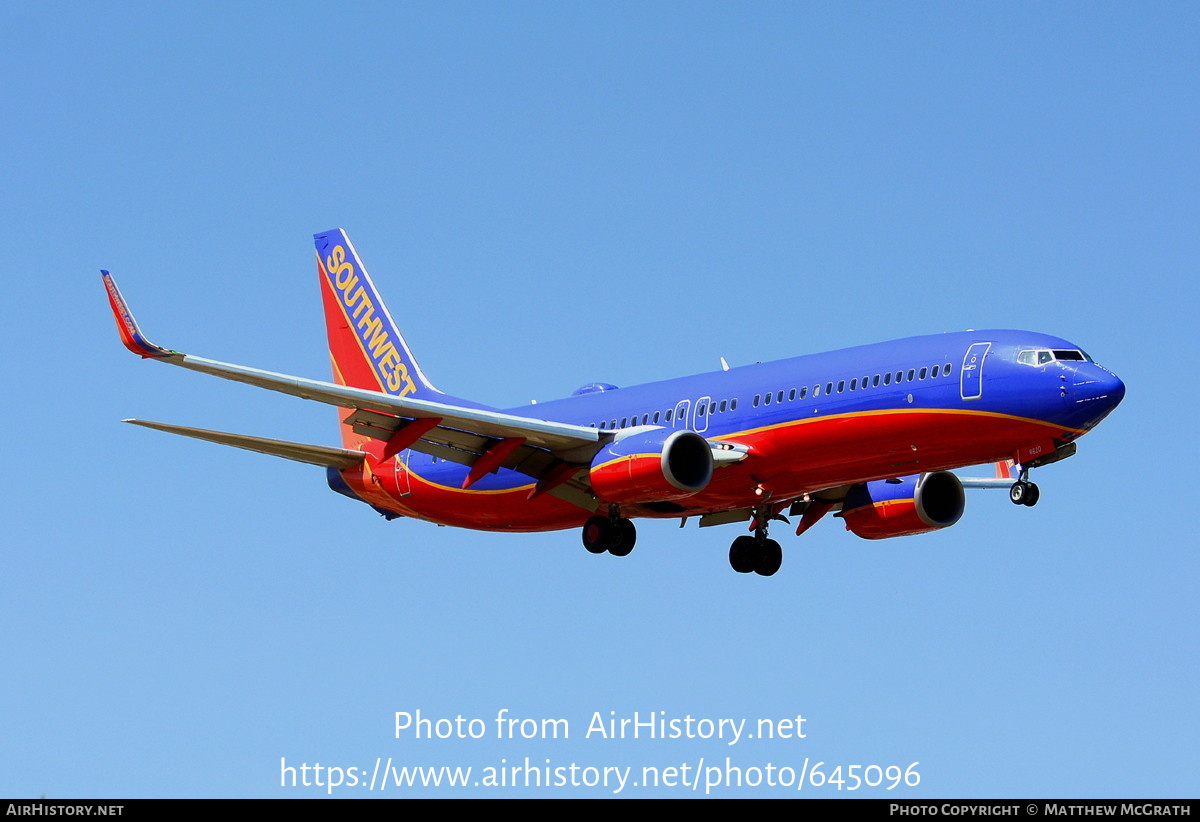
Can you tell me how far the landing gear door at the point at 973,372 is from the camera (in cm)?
4153

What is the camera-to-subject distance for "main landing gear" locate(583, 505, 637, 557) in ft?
157

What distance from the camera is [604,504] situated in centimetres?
4850

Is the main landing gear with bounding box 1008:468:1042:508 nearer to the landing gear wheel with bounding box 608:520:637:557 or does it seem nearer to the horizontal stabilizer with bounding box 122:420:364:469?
the landing gear wheel with bounding box 608:520:637:557

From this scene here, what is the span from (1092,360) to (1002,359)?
2015 mm

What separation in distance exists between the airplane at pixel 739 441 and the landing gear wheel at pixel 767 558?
39mm

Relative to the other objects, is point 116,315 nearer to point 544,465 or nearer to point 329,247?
point 544,465

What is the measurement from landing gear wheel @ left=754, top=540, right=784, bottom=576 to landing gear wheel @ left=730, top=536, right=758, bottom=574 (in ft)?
0.45

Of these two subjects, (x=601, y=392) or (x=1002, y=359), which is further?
(x=601, y=392)

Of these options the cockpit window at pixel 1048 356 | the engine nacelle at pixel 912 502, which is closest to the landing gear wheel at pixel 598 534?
the engine nacelle at pixel 912 502

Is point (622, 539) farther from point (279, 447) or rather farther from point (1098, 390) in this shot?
point (1098, 390)

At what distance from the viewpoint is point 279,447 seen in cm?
5009

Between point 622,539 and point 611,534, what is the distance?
330 millimetres
